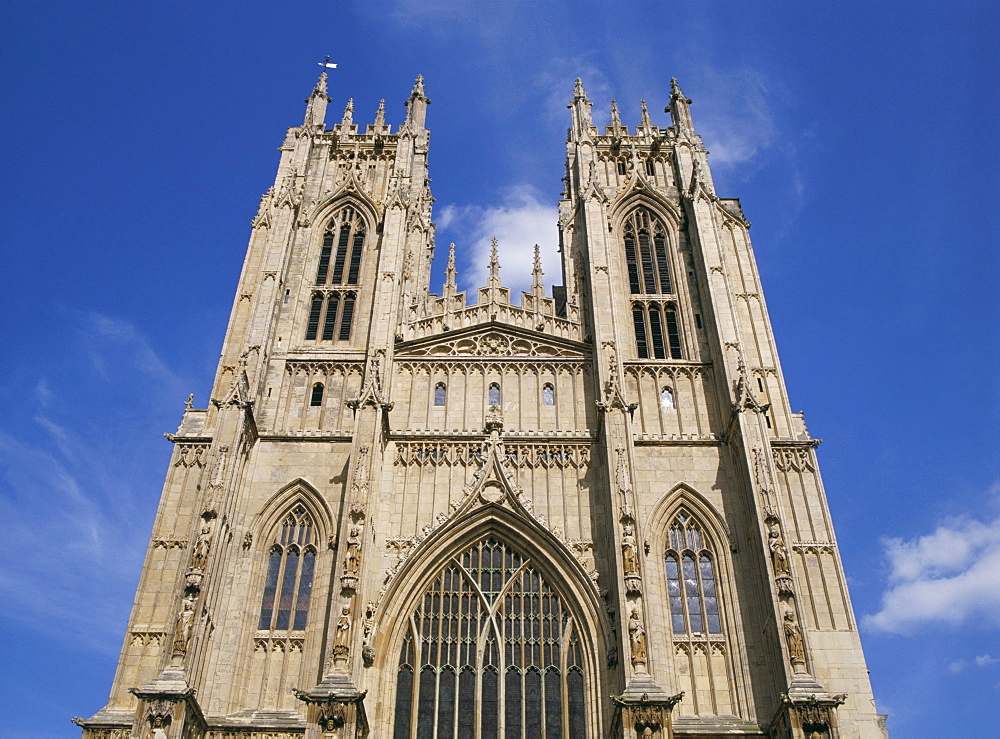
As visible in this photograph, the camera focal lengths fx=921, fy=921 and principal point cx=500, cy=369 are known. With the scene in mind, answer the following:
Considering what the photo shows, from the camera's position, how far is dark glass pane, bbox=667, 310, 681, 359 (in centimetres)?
2627

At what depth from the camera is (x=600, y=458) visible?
74.9 ft

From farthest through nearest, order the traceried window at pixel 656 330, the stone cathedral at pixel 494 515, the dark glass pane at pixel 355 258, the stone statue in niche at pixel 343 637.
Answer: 1. the dark glass pane at pixel 355 258
2. the traceried window at pixel 656 330
3. the stone cathedral at pixel 494 515
4. the stone statue in niche at pixel 343 637

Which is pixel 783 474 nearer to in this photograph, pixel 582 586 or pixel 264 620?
pixel 582 586

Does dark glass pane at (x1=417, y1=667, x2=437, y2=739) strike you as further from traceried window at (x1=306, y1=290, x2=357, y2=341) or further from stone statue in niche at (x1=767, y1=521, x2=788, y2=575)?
traceried window at (x1=306, y1=290, x2=357, y2=341)

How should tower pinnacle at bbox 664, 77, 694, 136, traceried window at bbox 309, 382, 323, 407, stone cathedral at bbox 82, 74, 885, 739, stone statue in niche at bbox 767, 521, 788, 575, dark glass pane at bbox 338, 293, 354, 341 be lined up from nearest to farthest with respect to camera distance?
stone cathedral at bbox 82, 74, 885, 739, stone statue in niche at bbox 767, 521, 788, 575, traceried window at bbox 309, 382, 323, 407, dark glass pane at bbox 338, 293, 354, 341, tower pinnacle at bbox 664, 77, 694, 136

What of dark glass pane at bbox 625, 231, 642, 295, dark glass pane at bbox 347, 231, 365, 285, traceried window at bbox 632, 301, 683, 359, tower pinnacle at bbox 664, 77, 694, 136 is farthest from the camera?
tower pinnacle at bbox 664, 77, 694, 136

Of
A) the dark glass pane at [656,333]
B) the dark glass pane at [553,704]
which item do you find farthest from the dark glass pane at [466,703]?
the dark glass pane at [656,333]

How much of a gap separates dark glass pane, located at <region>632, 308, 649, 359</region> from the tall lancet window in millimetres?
5585

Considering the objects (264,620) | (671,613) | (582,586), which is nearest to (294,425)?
(264,620)

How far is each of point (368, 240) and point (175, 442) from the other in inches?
383

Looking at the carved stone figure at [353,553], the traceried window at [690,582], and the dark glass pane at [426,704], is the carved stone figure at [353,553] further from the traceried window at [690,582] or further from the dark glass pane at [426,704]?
the traceried window at [690,582]

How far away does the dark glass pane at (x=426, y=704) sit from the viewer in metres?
19.3

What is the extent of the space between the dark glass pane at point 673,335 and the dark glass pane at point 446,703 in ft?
36.6

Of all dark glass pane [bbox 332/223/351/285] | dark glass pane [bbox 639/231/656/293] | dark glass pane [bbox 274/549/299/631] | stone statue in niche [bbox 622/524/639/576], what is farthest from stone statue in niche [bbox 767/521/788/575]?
dark glass pane [bbox 332/223/351/285]
